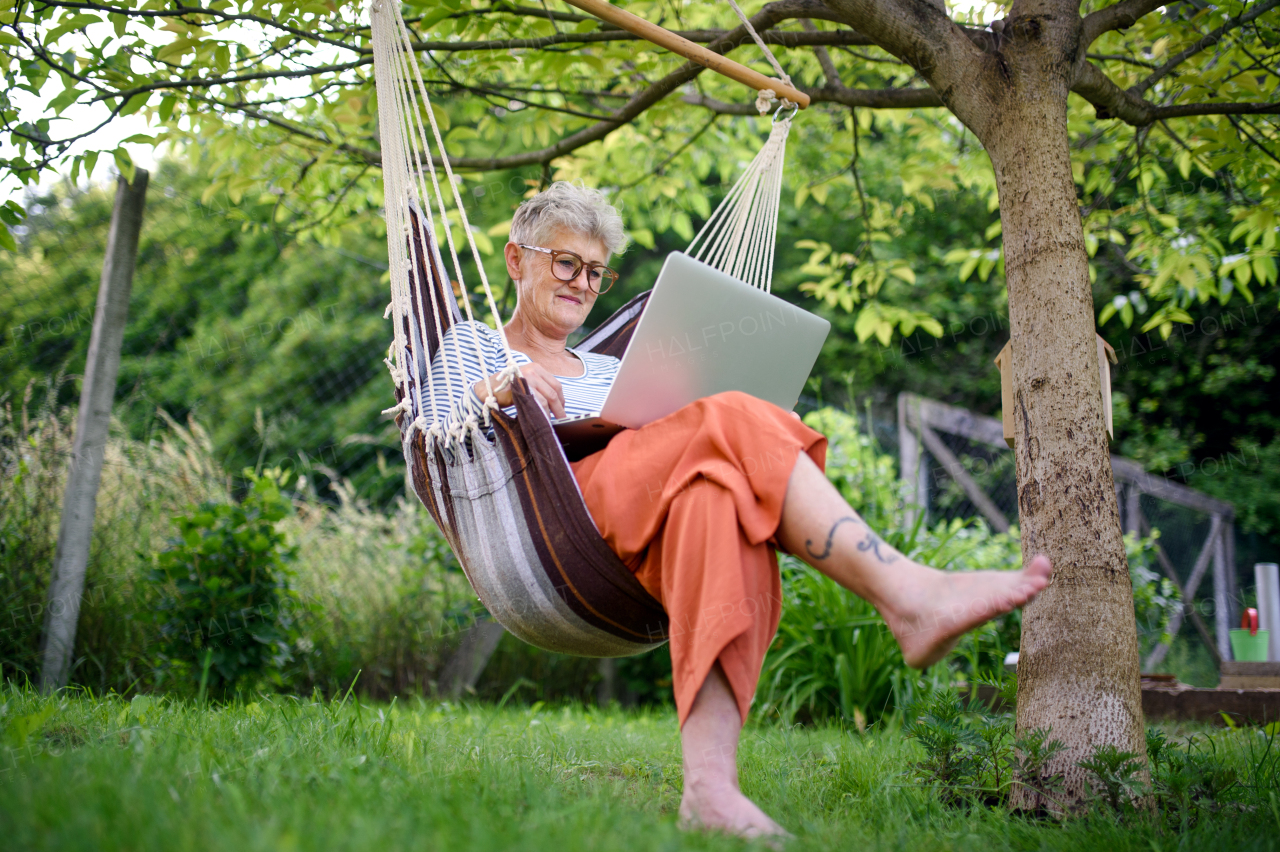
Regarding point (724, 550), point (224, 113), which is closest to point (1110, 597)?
point (724, 550)

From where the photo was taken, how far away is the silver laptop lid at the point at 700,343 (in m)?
1.41

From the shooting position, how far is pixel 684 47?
5.91ft

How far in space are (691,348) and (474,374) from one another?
0.47 m

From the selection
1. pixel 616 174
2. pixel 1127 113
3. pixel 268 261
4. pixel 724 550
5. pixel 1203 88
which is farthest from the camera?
pixel 268 261

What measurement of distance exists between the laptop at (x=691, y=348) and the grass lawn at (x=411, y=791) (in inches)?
22.2

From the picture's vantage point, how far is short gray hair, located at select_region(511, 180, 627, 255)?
194 centimetres

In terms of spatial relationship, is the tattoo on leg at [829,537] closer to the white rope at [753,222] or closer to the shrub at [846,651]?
the white rope at [753,222]

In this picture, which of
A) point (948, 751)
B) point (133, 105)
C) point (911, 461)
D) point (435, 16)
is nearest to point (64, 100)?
point (133, 105)

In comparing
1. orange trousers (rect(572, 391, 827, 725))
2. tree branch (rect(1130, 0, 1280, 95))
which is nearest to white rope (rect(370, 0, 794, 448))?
orange trousers (rect(572, 391, 827, 725))

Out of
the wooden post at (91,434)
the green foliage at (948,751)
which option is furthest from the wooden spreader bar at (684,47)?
the wooden post at (91,434)

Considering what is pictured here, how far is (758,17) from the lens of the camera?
78.4 inches

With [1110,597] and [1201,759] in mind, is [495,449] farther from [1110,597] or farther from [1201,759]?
[1201,759]

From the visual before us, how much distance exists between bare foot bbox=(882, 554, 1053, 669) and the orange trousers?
183 millimetres

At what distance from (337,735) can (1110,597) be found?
1.29 meters
